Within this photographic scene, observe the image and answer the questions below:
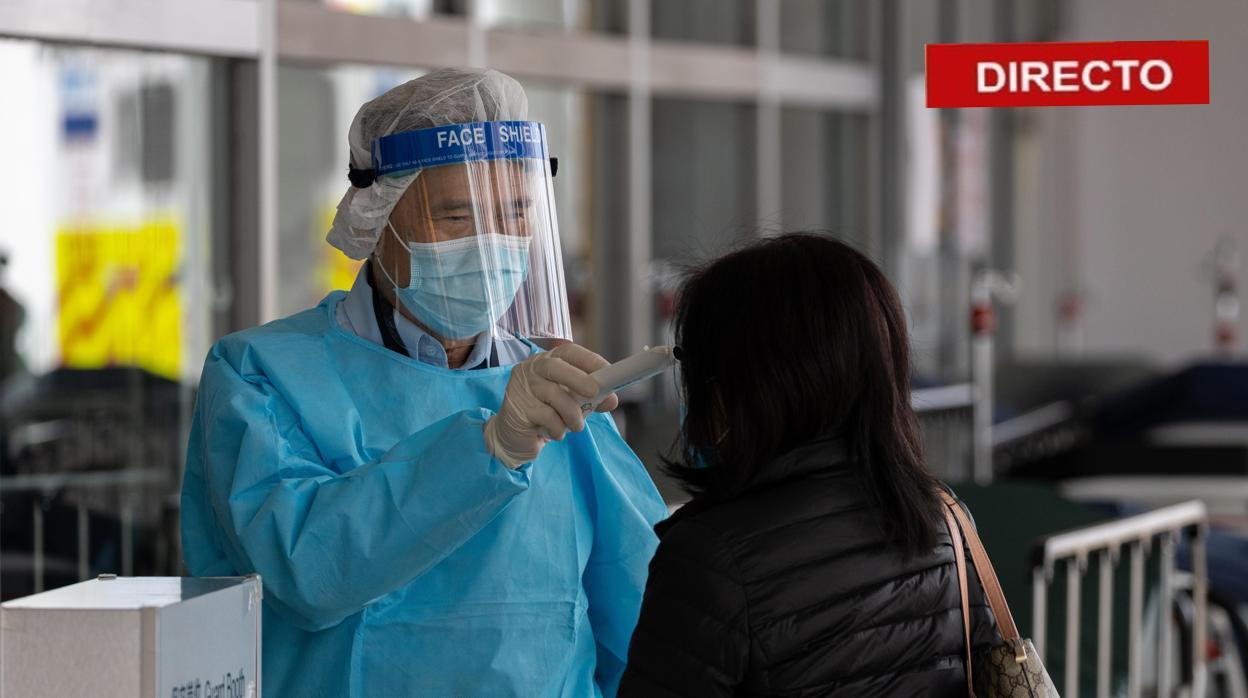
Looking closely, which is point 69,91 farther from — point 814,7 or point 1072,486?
point 814,7

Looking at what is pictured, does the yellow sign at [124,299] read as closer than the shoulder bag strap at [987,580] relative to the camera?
No

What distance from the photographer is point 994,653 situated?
55.6 inches

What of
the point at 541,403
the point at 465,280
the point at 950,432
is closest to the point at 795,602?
the point at 541,403

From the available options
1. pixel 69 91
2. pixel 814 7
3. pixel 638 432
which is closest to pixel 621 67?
pixel 814 7

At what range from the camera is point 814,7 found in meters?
8.46

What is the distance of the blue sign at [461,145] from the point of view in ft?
5.16

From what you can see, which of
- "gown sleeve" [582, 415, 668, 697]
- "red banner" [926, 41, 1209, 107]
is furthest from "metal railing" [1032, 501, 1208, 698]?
"red banner" [926, 41, 1209, 107]

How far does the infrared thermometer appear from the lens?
137 centimetres

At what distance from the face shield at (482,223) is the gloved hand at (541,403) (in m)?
0.16

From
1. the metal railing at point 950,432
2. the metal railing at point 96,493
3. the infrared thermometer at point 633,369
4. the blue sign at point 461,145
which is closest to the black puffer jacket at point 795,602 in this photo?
the infrared thermometer at point 633,369

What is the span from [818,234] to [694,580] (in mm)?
362

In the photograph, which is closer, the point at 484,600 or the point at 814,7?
the point at 484,600

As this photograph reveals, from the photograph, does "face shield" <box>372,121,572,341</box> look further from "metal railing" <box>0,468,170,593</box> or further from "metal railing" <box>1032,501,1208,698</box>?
"metal railing" <box>0,468,170,593</box>

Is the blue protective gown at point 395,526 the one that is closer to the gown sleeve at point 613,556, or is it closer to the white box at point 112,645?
the gown sleeve at point 613,556
